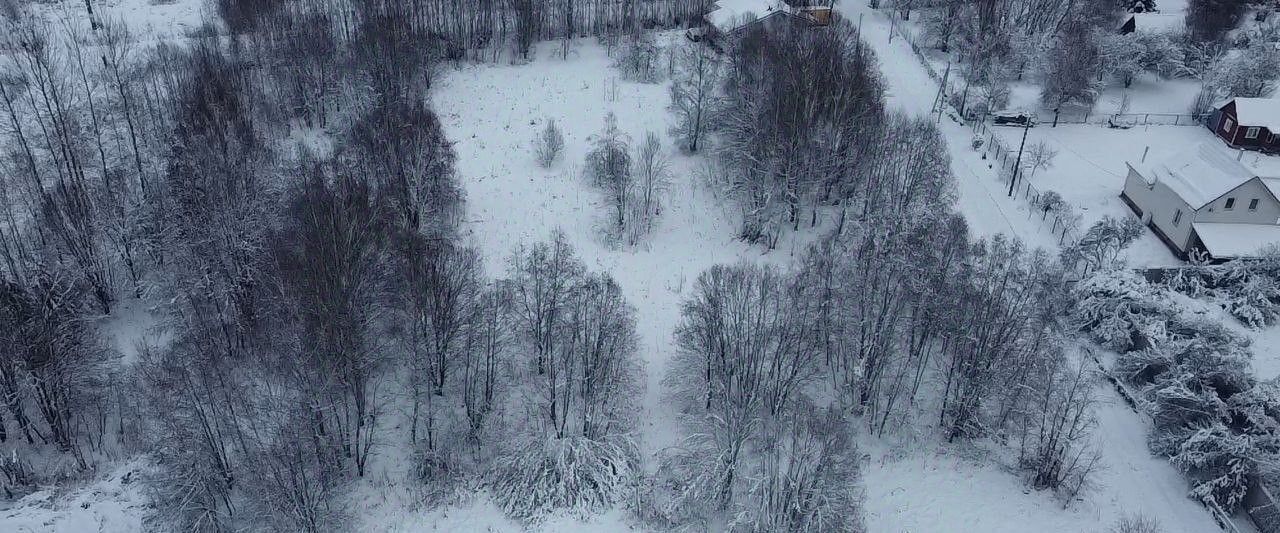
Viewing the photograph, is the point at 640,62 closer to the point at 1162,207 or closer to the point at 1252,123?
the point at 1162,207

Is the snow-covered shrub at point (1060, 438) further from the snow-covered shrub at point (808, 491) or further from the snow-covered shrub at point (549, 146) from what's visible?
the snow-covered shrub at point (549, 146)

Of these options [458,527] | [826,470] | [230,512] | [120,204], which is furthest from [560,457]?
[120,204]

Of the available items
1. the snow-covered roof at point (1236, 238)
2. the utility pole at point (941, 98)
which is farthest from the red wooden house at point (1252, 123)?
the utility pole at point (941, 98)

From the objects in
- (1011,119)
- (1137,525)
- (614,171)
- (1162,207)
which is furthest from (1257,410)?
(614,171)

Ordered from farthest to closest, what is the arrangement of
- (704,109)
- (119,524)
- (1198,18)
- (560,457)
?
(1198,18) → (704,109) → (560,457) → (119,524)

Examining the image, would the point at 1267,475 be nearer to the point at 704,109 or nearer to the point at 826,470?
the point at 826,470

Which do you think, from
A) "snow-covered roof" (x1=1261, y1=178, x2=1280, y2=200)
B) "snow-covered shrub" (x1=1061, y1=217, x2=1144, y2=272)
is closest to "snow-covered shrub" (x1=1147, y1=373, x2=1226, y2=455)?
"snow-covered shrub" (x1=1061, y1=217, x2=1144, y2=272)
